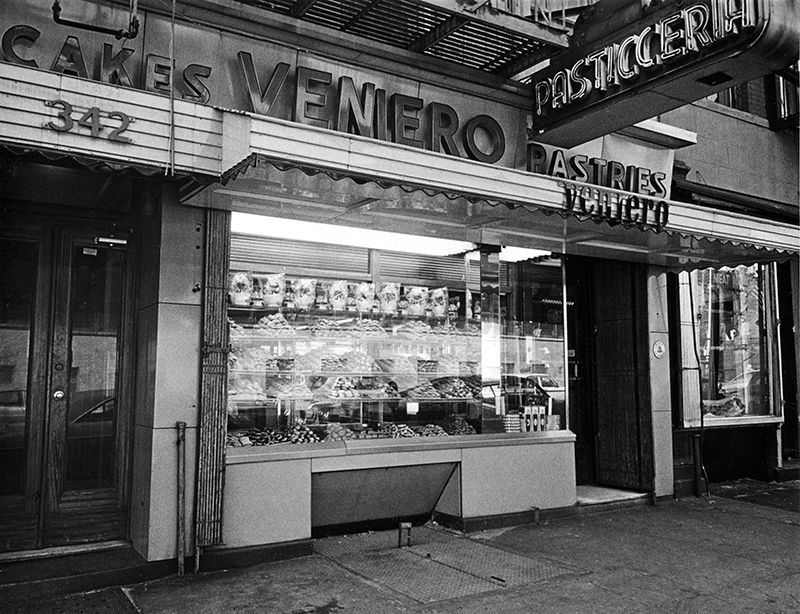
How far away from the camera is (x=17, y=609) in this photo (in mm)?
4938

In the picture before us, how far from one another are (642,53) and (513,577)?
4584 millimetres

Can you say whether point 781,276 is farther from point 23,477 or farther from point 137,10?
point 23,477

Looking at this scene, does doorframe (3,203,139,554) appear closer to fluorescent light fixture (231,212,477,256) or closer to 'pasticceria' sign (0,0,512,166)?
fluorescent light fixture (231,212,477,256)

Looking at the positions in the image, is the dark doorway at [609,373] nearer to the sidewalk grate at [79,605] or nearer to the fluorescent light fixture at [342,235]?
the fluorescent light fixture at [342,235]

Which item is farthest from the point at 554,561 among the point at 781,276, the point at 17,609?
the point at 781,276

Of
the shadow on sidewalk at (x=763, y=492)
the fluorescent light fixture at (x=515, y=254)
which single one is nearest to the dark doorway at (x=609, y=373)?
the fluorescent light fixture at (x=515, y=254)

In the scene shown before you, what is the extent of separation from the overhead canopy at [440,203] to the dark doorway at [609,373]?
821 millimetres

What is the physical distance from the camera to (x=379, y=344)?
7.90 meters

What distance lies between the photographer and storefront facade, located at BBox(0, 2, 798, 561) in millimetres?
5348

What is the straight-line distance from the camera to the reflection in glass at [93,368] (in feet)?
20.1

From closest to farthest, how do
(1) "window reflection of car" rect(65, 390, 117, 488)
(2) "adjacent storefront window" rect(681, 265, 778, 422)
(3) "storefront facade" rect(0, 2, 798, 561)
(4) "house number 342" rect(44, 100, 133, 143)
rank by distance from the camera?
(4) "house number 342" rect(44, 100, 133, 143) → (3) "storefront facade" rect(0, 2, 798, 561) → (1) "window reflection of car" rect(65, 390, 117, 488) → (2) "adjacent storefront window" rect(681, 265, 778, 422)

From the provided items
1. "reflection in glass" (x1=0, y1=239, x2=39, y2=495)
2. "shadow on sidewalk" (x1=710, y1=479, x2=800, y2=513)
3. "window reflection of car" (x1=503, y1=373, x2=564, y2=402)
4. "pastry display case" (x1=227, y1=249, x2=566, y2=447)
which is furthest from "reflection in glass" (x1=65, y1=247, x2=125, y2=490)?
"shadow on sidewalk" (x1=710, y1=479, x2=800, y2=513)

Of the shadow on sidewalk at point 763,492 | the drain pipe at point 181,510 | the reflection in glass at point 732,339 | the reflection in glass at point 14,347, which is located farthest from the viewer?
the reflection in glass at point 732,339

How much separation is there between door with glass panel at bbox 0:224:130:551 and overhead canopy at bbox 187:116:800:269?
1.36 meters
